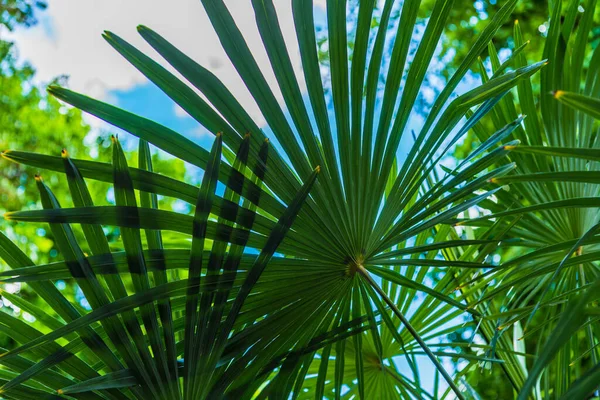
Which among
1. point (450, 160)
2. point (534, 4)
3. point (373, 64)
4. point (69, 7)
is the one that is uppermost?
point (69, 7)

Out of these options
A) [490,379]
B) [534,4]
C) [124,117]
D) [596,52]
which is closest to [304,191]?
[124,117]

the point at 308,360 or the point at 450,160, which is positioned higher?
the point at 450,160

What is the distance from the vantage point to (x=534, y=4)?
5125mm

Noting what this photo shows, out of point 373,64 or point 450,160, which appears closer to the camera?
point 373,64

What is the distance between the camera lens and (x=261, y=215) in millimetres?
1127

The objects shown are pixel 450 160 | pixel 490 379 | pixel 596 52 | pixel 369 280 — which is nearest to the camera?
pixel 369 280

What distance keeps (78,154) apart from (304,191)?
259 inches

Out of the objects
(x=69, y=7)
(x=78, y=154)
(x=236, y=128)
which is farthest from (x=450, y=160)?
(x=69, y=7)

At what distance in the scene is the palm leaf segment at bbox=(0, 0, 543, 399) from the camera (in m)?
1.00

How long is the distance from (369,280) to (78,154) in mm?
6477

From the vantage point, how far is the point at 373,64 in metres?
1.17

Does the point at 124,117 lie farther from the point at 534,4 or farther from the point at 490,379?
the point at 534,4

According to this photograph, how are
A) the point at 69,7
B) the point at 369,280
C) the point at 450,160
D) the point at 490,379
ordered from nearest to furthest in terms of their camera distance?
the point at 369,280, the point at 490,379, the point at 450,160, the point at 69,7

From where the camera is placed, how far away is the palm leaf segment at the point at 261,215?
39.4 inches
